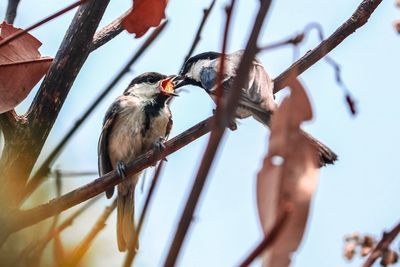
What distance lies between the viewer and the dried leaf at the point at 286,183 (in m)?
0.61

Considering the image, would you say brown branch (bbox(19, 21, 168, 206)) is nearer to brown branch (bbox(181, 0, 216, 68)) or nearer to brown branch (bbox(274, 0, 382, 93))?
brown branch (bbox(181, 0, 216, 68))

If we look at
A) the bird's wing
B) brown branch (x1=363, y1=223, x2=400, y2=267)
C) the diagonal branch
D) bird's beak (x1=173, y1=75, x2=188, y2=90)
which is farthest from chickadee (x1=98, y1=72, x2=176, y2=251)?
brown branch (x1=363, y1=223, x2=400, y2=267)

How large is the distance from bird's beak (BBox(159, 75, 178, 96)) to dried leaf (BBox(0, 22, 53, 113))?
3143mm

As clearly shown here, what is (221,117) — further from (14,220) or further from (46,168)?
(46,168)

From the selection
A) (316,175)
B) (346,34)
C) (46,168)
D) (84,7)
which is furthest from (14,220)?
(346,34)

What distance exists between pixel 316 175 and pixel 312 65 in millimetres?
1753

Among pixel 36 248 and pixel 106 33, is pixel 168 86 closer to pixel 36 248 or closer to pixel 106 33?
pixel 106 33

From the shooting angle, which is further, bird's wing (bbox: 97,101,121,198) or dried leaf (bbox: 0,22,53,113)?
bird's wing (bbox: 97,101,121,198)

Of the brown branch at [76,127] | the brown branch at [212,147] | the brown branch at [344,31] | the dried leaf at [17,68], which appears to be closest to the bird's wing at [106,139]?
the brown branch at [344,31]

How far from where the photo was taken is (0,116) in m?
2.21

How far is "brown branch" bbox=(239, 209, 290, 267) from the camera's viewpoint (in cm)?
54

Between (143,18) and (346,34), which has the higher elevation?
(346,34)

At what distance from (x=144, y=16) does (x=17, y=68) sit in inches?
17.6

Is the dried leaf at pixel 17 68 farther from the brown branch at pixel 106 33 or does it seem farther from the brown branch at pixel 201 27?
the brown branch at pixel 106 33
